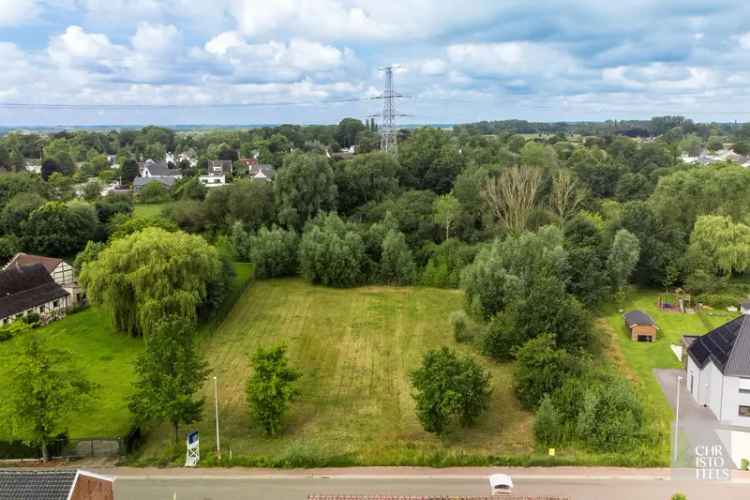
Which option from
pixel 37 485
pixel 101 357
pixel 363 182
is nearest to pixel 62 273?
pixel 101 357

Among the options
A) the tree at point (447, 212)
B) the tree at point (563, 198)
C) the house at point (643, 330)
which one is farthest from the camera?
the tree at point (447, 212)

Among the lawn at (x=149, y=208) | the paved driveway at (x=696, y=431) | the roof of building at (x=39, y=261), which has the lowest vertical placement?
the paved driveway at (x=696, y=431)

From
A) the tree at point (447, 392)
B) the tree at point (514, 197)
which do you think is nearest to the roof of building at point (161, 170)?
the tree at point (514, 197)

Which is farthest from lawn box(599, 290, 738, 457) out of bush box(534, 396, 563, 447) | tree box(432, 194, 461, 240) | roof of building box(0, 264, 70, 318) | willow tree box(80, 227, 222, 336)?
roof of building box(0, 264, 70, 318)

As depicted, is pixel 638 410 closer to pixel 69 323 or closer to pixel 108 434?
pixel 108 434

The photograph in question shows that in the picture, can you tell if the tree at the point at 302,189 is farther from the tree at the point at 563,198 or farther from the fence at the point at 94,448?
the fence at the point at 94,448

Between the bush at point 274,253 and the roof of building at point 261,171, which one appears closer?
the bush at point 274,253
